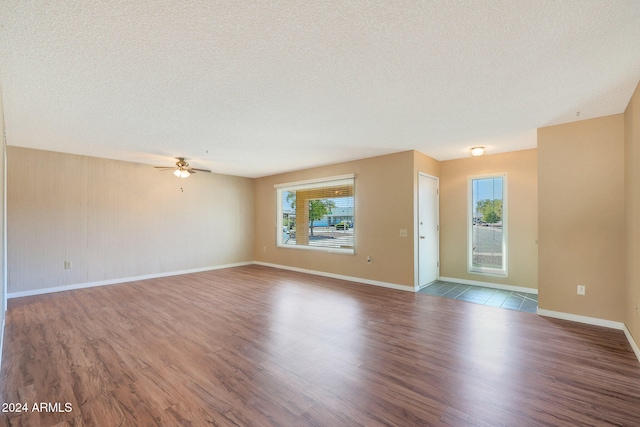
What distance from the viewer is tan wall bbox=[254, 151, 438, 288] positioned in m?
5.04

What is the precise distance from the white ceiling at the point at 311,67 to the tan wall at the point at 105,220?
Result: 50.8 inches

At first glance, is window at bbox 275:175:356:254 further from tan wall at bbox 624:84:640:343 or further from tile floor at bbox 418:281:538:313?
tan wall at bbox 624:84:640:343

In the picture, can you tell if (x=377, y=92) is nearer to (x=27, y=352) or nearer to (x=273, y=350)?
(x=273, y=350)

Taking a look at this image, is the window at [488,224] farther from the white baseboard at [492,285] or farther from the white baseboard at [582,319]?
the white baseboard at [582,319]

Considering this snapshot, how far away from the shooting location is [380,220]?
545cm

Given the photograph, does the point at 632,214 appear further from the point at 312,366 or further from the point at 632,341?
the point at 312,366

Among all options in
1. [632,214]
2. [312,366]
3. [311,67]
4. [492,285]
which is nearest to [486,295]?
[492,285]

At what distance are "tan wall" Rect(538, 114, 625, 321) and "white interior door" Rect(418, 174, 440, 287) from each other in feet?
Result: 6.01

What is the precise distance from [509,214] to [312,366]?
4650 millimetres

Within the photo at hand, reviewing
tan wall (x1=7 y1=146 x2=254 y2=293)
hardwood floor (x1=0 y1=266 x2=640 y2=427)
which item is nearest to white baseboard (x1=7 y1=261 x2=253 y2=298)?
tan wall (x1=7 y1=146 x2=254 y2=293)

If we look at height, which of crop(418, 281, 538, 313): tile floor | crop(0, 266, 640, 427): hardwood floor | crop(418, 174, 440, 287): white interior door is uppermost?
crop(418, 174, 440, 287): white interior door

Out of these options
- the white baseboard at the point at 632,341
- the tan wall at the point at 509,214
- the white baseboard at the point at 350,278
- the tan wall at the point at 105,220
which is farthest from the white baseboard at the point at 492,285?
the tan wall at the point at 105,220

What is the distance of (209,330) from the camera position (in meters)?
3.23

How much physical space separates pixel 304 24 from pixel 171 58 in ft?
3.73
